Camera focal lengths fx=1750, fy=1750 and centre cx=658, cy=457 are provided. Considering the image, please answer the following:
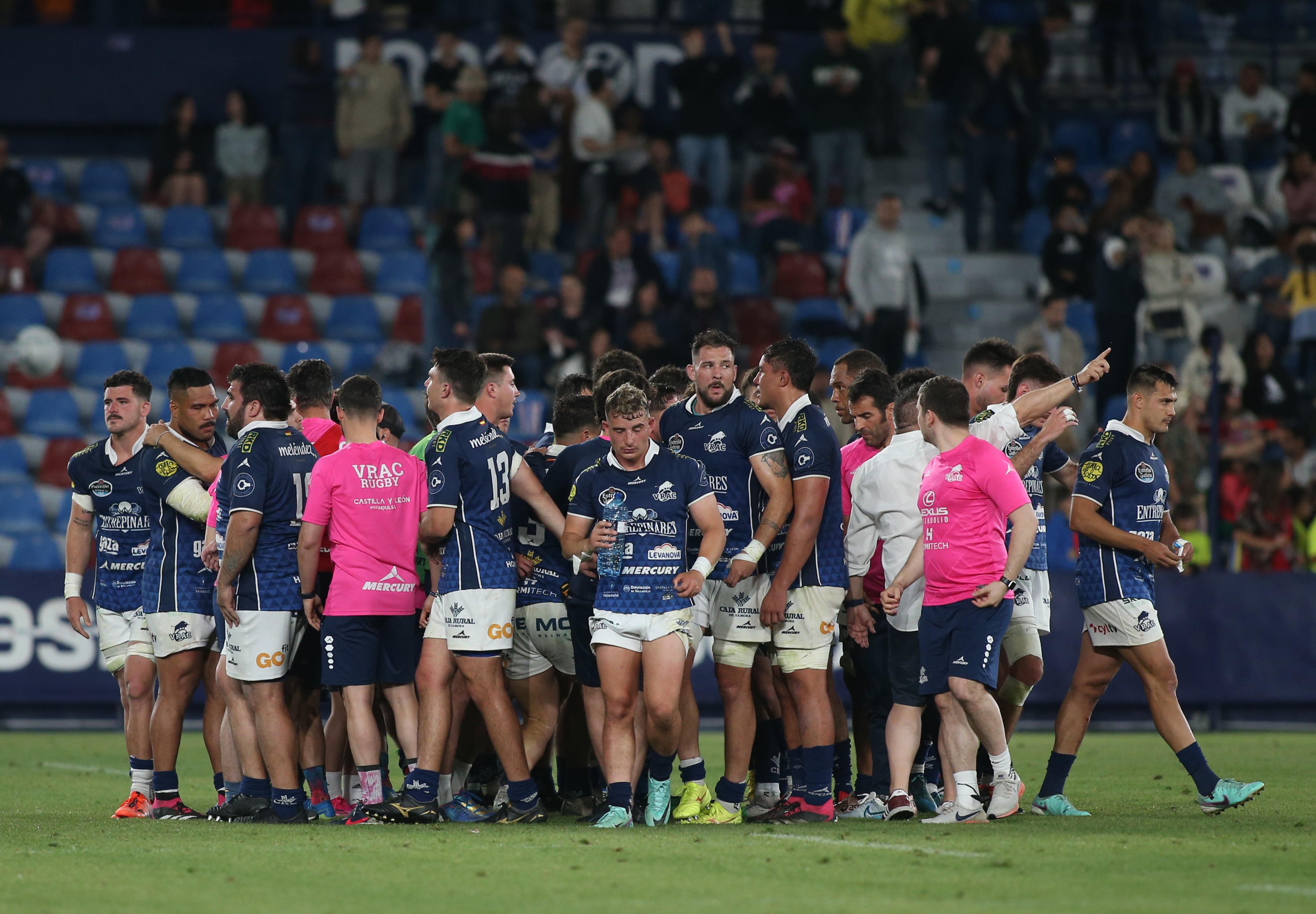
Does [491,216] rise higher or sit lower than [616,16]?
lower

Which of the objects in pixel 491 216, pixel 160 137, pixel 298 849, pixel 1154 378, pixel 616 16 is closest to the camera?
pixel 298 849

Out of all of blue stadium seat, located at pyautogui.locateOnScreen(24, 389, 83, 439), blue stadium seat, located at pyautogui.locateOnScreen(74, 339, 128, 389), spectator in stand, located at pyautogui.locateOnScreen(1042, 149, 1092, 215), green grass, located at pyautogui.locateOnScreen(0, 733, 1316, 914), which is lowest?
green grass, located at pyautogui.locateOnScreen(0, 733, 1316, 914)

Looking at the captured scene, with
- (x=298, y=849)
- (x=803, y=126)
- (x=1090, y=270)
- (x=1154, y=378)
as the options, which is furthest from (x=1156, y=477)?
(x=803, y=126)

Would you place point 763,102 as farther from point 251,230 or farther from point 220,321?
point 220,321

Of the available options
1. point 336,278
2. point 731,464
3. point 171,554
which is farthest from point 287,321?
point 731,464

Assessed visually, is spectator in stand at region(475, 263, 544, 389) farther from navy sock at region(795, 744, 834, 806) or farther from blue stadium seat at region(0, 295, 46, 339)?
navy sock at region(795, 744, 834, 806)

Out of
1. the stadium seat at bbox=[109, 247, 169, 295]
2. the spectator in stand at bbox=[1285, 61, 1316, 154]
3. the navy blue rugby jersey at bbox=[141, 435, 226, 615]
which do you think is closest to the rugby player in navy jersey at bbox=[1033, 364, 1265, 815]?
the navy blue rugby jersey at bbox=[141, 435, 226, 615]

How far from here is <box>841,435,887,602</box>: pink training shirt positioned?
10750 mm

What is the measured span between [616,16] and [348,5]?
3.66 meters

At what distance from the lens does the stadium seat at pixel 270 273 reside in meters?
22.3

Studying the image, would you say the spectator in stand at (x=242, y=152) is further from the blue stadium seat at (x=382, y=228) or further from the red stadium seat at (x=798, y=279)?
the red stadium seat at (x=798, y=279)

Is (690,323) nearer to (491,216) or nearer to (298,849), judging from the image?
(491,216)

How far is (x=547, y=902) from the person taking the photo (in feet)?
23.1

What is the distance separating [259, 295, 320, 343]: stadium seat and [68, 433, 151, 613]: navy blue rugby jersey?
10684 millimetres
